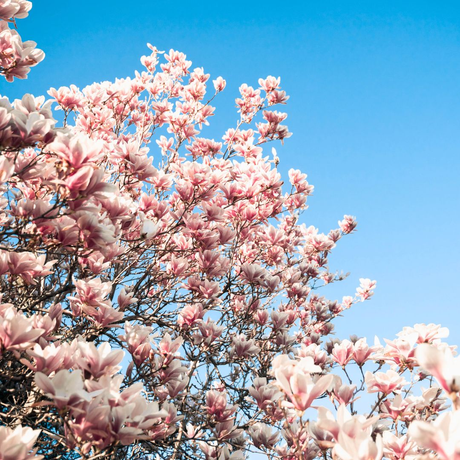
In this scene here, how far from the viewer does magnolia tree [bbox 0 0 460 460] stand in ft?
4.72

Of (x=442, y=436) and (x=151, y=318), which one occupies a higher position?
(x=151, y=318)

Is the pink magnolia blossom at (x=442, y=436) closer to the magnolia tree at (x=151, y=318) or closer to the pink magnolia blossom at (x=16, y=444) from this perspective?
the magnolia tree at (x=151, y=318)

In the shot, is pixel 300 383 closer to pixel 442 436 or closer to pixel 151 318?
pixel 442 436

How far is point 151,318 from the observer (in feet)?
11.3

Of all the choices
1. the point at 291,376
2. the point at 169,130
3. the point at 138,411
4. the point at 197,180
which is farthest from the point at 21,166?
the point at 169,130

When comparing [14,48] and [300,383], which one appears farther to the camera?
[14,48]

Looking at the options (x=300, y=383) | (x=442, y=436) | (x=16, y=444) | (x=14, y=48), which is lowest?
(x=16, y=444)

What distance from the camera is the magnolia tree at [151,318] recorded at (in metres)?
1.44

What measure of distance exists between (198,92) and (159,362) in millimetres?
3934

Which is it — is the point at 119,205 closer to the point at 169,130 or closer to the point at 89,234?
the point at 89,234

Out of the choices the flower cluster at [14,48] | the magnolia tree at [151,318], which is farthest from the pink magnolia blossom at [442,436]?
the flower cluster at [14,48]

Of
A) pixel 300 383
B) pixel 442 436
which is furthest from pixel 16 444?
pixel 442 436

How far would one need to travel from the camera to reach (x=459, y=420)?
3.00ft

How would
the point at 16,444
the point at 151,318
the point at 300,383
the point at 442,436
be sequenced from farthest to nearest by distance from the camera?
the point at 151,318 → the point at 300,383 → the point at 16,444 → the point at 442,436
